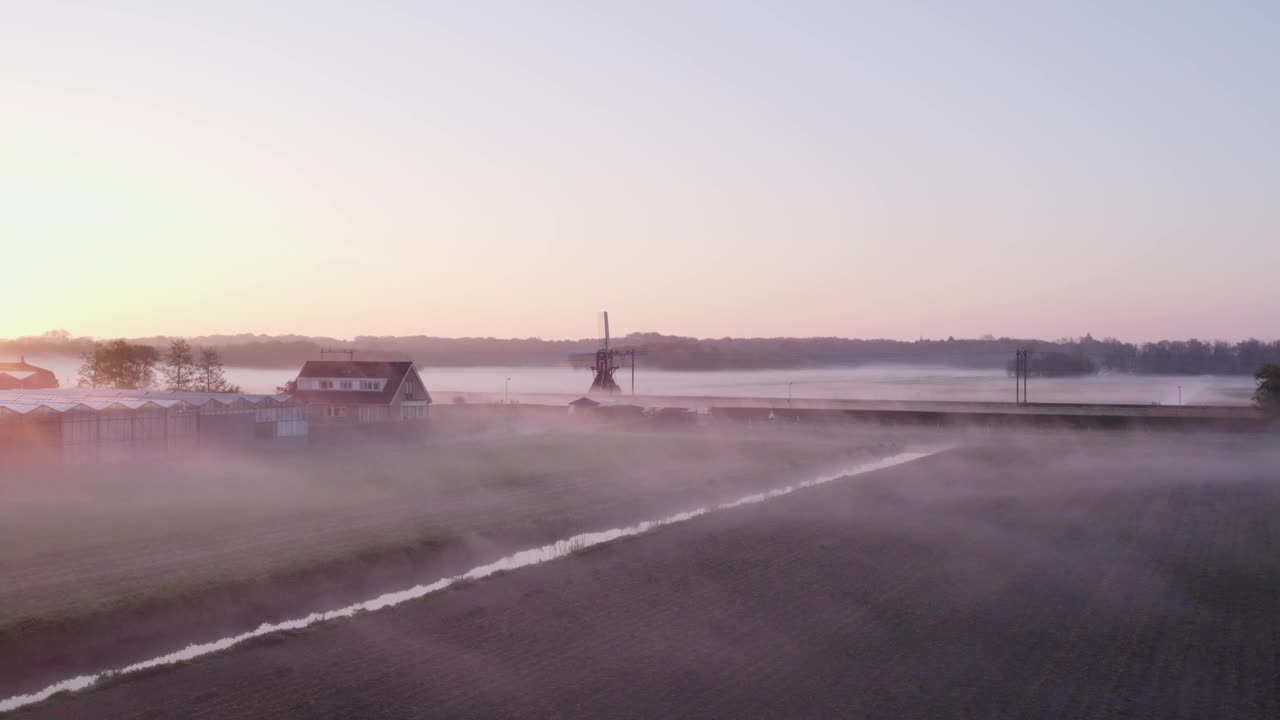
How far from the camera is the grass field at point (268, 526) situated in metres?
14.2

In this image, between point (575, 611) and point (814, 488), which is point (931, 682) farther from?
point (814, 488)

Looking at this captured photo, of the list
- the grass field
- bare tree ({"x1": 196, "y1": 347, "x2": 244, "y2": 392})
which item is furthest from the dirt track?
bare tree ({"x1": 196, "y1": 347, "x2": 244, "y2": 392})

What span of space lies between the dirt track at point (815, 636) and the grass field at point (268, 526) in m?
2.21

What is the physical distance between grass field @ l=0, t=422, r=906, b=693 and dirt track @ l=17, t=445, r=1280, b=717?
2.21m

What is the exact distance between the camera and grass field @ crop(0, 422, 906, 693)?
46.5 feet

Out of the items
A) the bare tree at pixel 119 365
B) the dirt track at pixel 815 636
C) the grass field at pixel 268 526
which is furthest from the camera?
the bare tree at pixel 119 365

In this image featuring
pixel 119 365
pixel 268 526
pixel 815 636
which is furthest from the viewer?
pixel 119 365

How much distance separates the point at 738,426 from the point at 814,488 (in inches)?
930

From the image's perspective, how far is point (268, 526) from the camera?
20516mm

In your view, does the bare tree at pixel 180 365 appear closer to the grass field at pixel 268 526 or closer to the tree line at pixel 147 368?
the tree line at pixel 147 368

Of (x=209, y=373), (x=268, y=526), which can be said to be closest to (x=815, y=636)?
(x=268, y=526)

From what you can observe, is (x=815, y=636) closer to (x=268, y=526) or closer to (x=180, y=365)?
(x=268, y=526)

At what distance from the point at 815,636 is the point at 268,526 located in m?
12.2

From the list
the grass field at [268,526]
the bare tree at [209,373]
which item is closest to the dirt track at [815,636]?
the grass field at [268,526]
